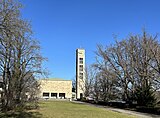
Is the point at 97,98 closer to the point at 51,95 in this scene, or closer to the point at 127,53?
the point at 127,53

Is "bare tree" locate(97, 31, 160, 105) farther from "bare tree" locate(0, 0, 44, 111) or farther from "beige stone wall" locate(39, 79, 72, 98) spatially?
"beige stone wall" locate(39, 79, 72, 98)

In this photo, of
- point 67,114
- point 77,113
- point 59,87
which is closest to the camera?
point 67,114

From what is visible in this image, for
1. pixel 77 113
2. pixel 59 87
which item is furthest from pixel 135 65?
pixel 59 87

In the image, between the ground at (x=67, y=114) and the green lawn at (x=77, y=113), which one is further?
the green lawn at (x=77, y=113)

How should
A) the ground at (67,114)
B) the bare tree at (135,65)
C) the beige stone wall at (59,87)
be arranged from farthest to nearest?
the beige stone wall at (59,87) → the bare tree at (135,65) → the ground at (67,114)

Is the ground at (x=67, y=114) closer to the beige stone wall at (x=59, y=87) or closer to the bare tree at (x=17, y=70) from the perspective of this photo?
the bare tree at (x=17, y=70)

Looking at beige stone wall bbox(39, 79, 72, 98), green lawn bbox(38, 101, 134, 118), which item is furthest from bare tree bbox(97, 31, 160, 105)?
beige stone wall bbox(39, 79, 72, 98)

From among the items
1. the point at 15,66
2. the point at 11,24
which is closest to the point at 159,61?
the point at 15,66

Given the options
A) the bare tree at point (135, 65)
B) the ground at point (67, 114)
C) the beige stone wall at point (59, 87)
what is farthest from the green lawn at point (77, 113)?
the beige stone wall at point (59, 87)

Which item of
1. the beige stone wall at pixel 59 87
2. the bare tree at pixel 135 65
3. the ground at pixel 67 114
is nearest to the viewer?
the ground at pixel 67 114

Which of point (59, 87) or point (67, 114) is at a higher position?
point (59, 87)

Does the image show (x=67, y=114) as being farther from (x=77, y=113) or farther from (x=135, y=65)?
(x=135, y=65)

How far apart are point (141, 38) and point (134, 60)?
3.52 metres

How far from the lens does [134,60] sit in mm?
38031
